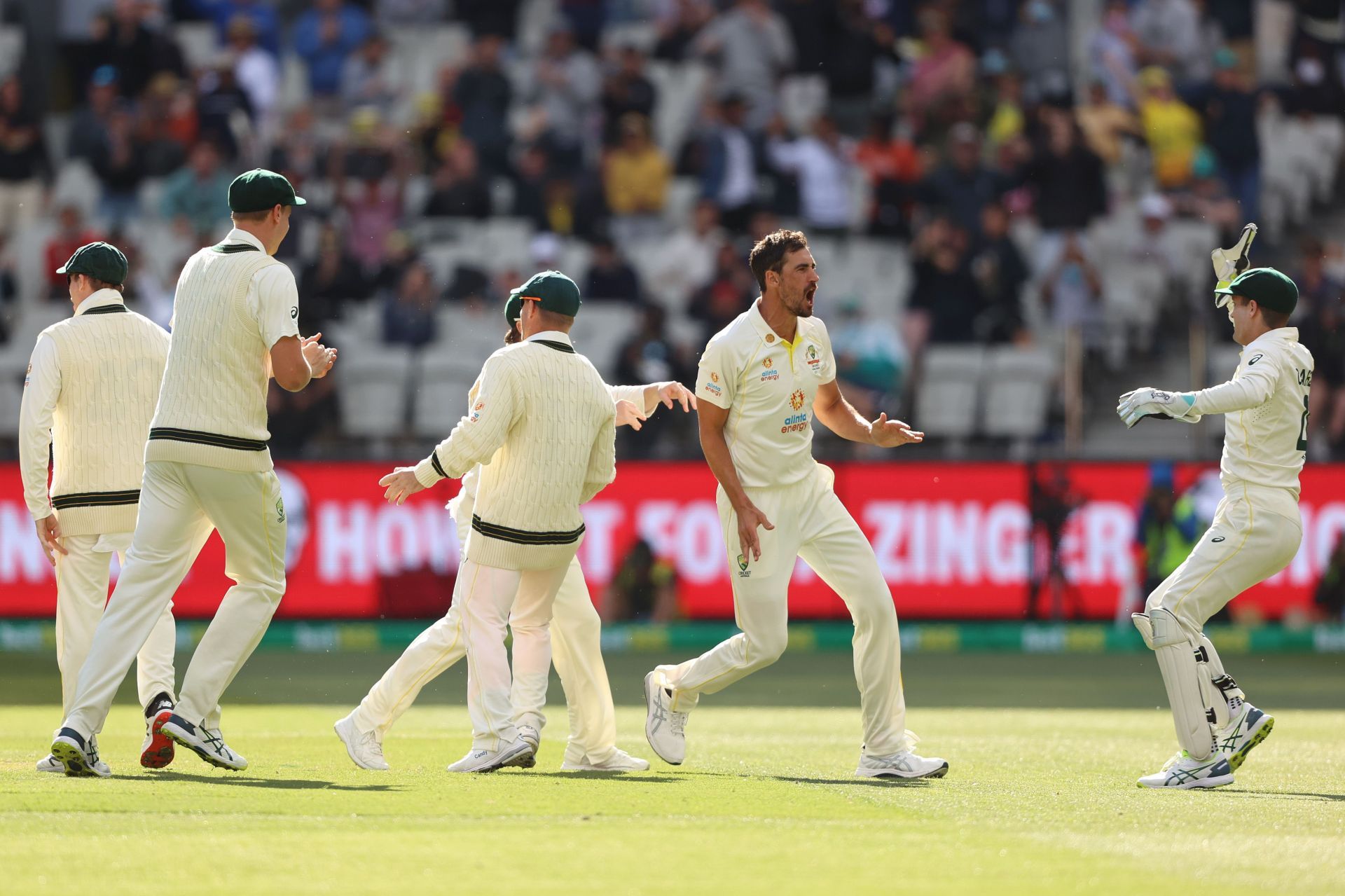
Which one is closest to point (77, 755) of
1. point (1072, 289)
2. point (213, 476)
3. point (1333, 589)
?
point (213, 476)

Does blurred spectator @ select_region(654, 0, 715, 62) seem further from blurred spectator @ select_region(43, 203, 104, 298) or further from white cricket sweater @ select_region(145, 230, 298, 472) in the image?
white cricket sweater @ select_region(145, 230, 298, 472)

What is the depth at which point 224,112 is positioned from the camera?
67.6ft

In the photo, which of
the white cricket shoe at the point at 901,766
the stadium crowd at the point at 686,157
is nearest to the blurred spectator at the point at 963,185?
the stadium crowd at the point at 686,157

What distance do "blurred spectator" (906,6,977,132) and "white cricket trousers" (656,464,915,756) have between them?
44.0 ft

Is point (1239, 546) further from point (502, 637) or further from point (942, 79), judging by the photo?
point (942, 79)

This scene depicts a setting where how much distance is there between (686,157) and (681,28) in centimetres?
205

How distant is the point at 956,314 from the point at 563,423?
1062 centimetres

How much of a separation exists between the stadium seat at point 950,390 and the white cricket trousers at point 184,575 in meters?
9.88

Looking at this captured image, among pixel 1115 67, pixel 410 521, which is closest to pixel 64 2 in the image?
pixel 410 521

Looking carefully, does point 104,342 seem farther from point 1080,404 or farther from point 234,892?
point 1080,404

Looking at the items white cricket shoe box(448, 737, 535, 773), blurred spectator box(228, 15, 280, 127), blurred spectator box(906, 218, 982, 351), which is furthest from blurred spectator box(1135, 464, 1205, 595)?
blurred spectator box(228, 15, 280, 127)

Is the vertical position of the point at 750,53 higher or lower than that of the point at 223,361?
higher

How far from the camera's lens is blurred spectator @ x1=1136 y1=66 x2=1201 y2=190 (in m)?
20.6

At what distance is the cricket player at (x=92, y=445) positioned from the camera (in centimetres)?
865
